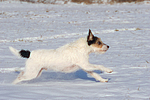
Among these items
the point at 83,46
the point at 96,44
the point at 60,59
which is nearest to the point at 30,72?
the point at 60,59

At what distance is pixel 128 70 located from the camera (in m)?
7.75

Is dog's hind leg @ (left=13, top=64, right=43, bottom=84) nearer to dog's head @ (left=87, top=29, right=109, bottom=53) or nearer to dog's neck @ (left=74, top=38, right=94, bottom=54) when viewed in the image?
dog's neck @ (left=74, top=38, right=94, bottom=54)

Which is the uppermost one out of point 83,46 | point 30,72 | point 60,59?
point 83,46

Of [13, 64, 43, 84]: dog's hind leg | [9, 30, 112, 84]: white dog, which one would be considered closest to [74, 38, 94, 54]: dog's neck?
[9, 30, 112, 84]: white dog

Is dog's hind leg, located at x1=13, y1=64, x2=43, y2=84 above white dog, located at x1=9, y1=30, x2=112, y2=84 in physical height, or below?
below

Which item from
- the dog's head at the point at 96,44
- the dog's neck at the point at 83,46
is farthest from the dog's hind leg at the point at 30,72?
the dog's head at the point at 96,44

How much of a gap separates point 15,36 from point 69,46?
38.2 ft

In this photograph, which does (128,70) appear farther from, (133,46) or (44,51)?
(133,46)

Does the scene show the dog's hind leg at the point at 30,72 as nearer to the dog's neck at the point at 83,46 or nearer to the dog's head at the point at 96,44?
the dog's neck at the point at 83,46

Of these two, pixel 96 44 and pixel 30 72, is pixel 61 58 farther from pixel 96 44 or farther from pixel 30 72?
pixel 96 44

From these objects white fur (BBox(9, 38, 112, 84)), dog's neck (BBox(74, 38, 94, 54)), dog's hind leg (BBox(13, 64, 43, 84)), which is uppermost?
dog's neck (BBox(74, 38, 94, 54))

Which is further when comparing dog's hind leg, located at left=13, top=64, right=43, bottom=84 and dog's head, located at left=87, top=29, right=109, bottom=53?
dog's head, located at left=87, top=29, right=109, bottom=53

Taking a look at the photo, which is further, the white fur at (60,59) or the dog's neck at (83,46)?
the dog's neck at (83,46)

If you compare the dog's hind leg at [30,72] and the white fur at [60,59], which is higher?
the white fur at [60,59]
